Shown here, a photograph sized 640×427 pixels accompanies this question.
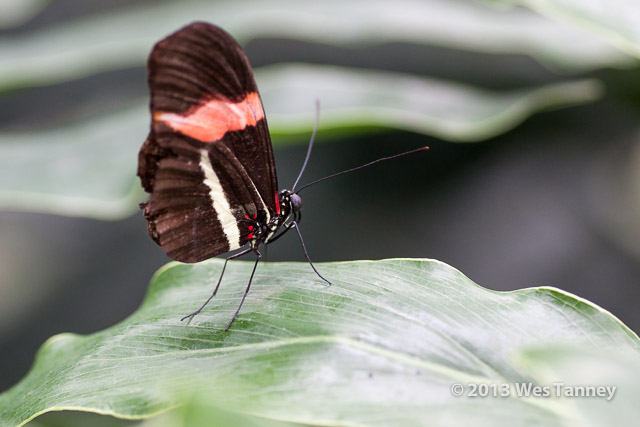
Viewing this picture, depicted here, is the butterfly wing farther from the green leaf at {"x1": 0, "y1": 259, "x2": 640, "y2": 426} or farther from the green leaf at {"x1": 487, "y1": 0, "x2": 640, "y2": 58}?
the green leaf at {"x1": 487, "y1": 0, "x2": 640, "y2": 58}

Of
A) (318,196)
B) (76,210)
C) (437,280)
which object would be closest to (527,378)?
(437,280)

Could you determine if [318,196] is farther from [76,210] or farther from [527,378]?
[527,378]

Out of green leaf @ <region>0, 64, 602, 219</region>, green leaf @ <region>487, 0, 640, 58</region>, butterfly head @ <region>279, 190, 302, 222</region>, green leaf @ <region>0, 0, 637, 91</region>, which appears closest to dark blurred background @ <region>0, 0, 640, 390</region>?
green leaf @ <region>0, 0, 637, 91</region>

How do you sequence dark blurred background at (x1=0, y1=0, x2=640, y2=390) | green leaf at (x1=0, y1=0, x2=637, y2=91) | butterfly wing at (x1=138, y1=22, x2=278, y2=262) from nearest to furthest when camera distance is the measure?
butterfly wing at (x1=138, y1=22, x2=278, y2=262)
green leaf at (x1=0, y1=0, x2=637, y2=91)
dark blurred background at (x1=0, y1=0, x2=640, y2=390)

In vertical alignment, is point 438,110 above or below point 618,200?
above

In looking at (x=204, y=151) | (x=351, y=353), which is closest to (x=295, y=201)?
(x=204, y=151)

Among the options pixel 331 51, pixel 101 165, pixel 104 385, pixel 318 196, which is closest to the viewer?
pixel 104 385

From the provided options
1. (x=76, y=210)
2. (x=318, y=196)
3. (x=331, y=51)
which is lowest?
(x=318, y=196)

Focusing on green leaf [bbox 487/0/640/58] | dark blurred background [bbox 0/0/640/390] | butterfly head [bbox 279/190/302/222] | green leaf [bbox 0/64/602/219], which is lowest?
dark blurred background [bbox 0/0/640/390]
